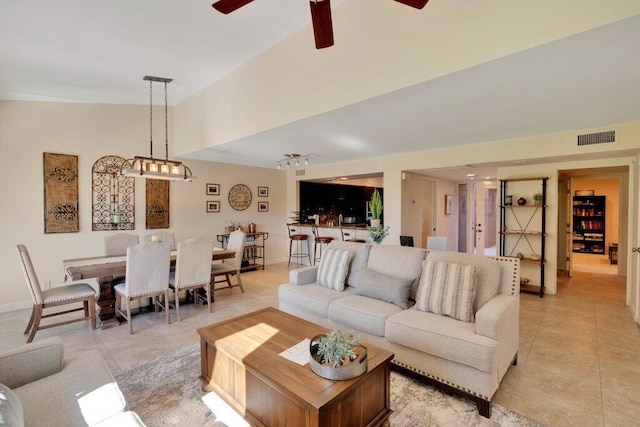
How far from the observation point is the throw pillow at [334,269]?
3.35 meters

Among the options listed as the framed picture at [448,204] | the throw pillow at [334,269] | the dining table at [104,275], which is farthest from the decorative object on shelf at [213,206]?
the framed picture at [448,204]

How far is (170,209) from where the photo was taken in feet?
18.9

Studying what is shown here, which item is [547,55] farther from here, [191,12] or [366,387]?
[191,12]

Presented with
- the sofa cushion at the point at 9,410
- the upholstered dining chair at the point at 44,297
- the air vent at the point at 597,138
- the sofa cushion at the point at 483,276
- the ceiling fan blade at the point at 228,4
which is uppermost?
the ceiling fan blade at the point at 228,4

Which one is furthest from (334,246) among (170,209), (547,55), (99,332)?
(170,209)

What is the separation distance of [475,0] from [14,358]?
371 cm

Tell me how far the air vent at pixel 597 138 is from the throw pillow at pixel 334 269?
11.0 ft

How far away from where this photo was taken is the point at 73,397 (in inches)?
59.9

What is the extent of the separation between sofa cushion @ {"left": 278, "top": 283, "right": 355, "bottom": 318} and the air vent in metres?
3.54

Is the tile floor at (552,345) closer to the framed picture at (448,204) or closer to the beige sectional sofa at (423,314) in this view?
the beige sectional sofa at (423,314)

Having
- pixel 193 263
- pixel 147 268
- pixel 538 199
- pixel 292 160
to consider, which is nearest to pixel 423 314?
pixel 193 263

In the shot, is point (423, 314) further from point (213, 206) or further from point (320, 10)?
point (213, 206)

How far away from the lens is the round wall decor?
6.75 meters

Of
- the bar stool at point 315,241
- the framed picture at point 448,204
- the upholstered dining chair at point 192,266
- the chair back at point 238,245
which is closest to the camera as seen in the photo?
the upholstered dining chair at point 192,266
